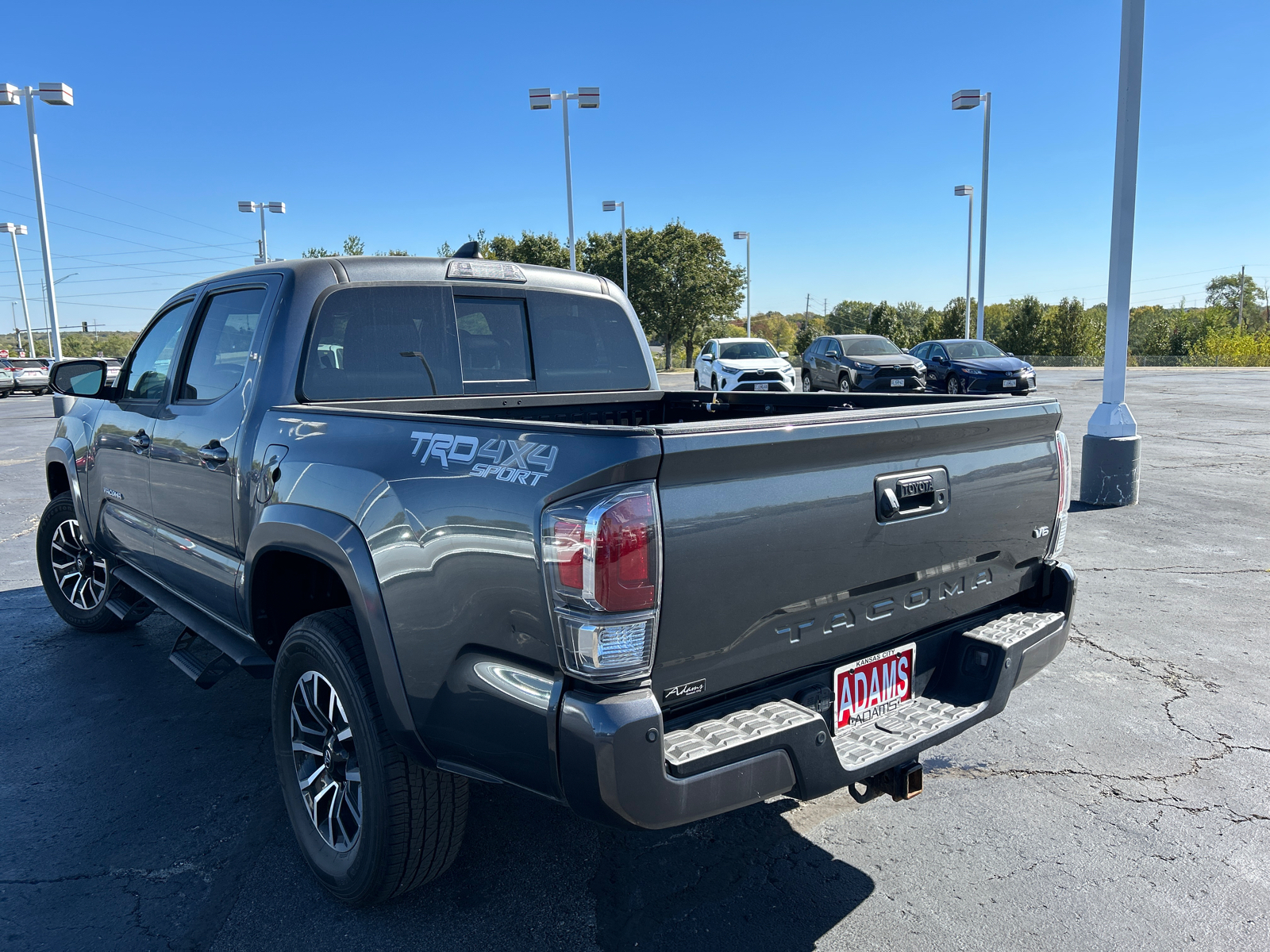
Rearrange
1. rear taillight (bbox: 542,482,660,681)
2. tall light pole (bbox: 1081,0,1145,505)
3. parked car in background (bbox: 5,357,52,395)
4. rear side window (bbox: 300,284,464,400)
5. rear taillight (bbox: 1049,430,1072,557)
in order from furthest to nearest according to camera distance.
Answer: parked car in background (bbox: 5,357,52,395) < tall light pole (bbox: 1081,0,1145,505) < rear side window (bbox: 300,284,464,400) < rear taillight (bbox: 1049,430,1072,557) < rear taillight (bbox: 542,482,660,681)

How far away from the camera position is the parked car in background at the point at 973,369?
2208cm

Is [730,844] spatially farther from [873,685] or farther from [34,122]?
[34,122]

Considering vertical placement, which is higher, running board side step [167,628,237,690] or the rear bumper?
the rear bumper

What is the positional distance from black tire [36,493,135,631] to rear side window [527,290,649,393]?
3067mm

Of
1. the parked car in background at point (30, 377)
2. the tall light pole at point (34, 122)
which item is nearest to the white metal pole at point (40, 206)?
the tall light pole at point (34, 122)

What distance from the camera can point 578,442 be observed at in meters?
1.96

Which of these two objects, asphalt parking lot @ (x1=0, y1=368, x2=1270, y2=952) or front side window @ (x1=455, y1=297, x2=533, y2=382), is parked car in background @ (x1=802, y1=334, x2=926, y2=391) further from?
front side window @ (x1=455, y1=297, x2=533, y2=382)

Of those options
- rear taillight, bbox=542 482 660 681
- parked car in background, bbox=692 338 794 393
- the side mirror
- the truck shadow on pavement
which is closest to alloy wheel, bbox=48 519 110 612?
the side mirror

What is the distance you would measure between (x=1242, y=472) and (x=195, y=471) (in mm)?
11729

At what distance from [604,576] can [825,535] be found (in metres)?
0.67

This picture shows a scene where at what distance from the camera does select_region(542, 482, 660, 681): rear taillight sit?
1.89m

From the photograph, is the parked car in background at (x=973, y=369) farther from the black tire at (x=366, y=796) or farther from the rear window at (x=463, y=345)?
the black tire at (x=366, y=796)

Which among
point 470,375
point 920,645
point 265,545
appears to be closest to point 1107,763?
point 920,645

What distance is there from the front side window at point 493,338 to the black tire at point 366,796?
1434mm
